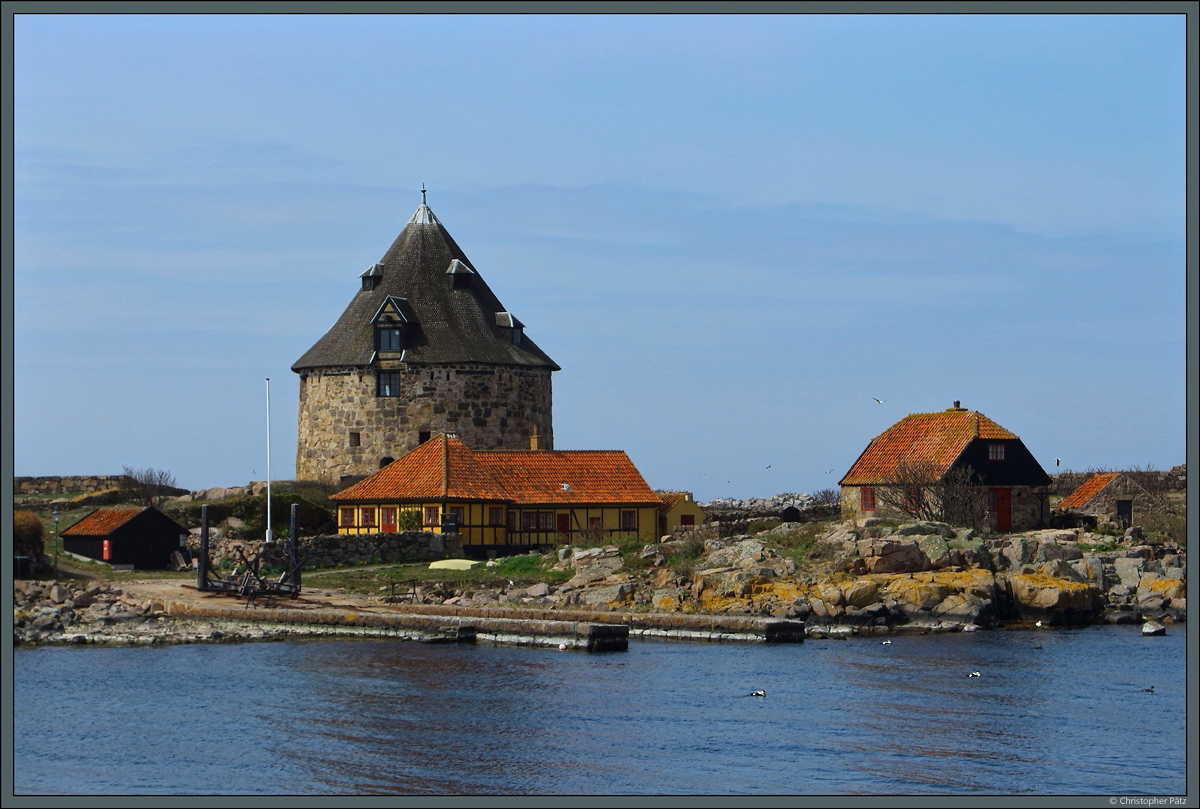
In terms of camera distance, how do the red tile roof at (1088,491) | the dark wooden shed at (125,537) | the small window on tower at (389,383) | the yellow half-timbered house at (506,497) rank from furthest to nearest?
the small window on tower at (389,383) → the red tile roof at (1088,491) → the yellow half-timbered house at (506,497) → the dark wooden shed at (125,537)

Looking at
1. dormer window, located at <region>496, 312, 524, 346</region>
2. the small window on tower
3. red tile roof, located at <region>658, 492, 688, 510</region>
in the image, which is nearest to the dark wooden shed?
the small window on tower

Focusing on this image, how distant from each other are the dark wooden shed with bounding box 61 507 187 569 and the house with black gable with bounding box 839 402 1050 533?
25.0m

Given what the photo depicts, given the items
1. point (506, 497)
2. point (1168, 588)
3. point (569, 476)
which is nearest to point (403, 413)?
point (569, 476)

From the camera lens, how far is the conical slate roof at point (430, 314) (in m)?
68.2

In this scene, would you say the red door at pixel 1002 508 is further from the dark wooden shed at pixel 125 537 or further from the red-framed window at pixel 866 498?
the dark wooden shed at pixel 125 537

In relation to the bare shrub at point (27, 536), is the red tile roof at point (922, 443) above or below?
above

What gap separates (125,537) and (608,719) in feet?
80.0

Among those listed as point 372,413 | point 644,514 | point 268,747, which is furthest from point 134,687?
point 372,413

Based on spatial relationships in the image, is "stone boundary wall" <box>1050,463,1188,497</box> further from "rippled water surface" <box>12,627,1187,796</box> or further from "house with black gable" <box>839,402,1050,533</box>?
"rippled water surface" <box>12,627,1187,796</box>

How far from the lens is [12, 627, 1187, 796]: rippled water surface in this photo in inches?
1006

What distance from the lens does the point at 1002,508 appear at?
59344mm

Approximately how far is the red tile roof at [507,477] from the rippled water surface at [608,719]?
16.7 m

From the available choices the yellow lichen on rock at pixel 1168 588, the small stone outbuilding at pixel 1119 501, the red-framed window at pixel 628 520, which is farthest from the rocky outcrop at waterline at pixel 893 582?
the small stone outbuilding at pixel 1119 501

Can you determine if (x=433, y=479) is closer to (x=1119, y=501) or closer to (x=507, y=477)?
(x=507, y=477)
